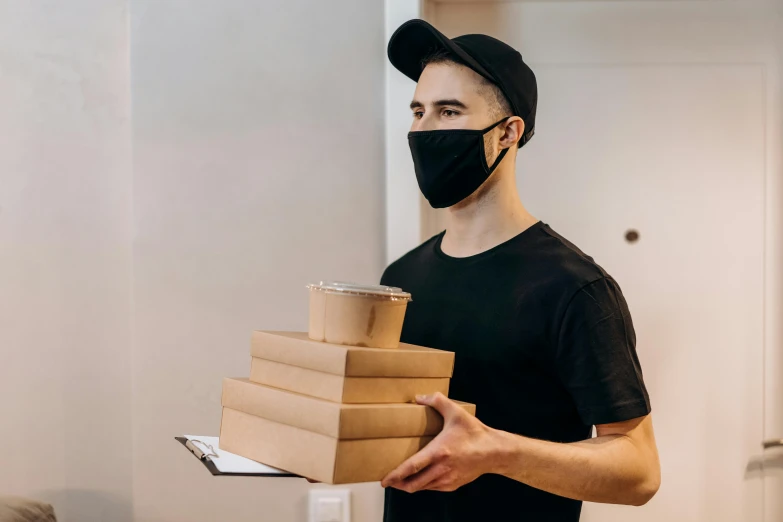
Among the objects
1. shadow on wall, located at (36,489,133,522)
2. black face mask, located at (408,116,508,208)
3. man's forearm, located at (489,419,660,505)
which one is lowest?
shadow on wall, located at (36,489,133,522)

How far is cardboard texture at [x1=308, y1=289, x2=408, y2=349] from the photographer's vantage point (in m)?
0.98

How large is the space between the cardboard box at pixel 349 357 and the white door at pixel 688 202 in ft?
2.97

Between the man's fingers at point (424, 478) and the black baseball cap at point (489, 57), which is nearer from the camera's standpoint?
the man's fingers at point (424, 478)

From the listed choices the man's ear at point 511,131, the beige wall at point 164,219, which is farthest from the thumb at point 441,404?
the beige wall at point 164,219

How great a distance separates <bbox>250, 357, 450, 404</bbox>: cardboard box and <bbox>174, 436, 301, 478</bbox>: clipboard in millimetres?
113

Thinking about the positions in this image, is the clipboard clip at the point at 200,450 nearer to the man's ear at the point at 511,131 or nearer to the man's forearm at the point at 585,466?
the man's forearm at the point at 585,466

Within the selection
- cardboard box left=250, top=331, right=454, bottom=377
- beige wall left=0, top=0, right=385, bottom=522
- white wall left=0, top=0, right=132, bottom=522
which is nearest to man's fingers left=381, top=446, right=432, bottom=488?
cardboard box left=250, top=331, right=454, bottom=377

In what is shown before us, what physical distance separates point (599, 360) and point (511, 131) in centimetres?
43

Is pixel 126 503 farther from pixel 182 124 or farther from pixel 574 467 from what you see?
pixel 574 467

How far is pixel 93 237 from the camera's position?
188cm

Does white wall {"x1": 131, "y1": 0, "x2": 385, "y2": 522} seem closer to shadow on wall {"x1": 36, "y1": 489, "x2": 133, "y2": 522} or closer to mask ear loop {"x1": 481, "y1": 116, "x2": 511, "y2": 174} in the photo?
shadow on wall {"x1": 36, "y1": 489, "x2": 133, "y2": 522}

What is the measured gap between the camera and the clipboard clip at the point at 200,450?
1.05m

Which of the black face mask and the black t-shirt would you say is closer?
the black t-shirt

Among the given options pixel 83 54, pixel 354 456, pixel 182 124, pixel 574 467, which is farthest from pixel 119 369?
pixel 574 467
